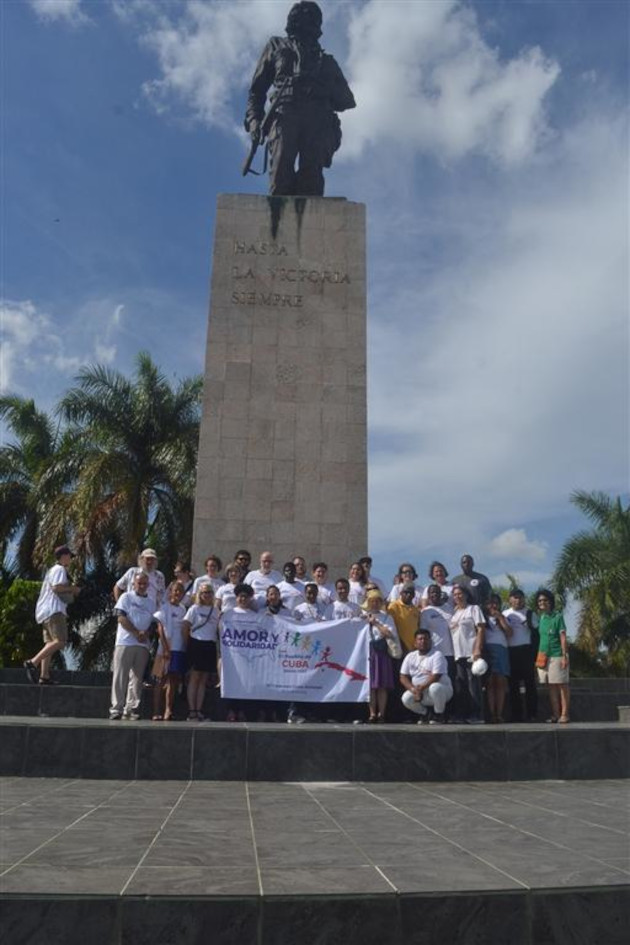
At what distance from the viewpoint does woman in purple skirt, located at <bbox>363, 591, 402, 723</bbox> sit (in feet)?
28.3

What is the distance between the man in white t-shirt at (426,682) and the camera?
843 cm

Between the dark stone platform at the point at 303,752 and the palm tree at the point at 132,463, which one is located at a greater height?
the palm tree at the point at 132,463

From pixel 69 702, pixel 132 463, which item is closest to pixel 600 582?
pixel 132 463

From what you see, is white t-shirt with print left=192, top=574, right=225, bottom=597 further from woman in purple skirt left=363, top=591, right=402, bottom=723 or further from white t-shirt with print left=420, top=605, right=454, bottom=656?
white t-shirt with print left=420, top=605, right=454, bottom=656

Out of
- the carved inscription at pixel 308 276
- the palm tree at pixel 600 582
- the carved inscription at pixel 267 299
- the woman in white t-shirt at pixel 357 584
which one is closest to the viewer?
the woman in white t-shirt at pixel 357 584

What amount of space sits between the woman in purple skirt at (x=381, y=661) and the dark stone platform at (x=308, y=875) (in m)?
3.21

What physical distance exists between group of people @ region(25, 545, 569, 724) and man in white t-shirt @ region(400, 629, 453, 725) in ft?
0.04

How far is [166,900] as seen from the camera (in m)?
3.19

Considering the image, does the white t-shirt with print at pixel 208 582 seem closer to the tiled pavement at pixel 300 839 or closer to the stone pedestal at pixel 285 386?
the stone pedestal at pixel 285 386

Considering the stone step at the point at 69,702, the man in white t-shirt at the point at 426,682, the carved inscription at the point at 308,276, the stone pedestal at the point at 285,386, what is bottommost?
the stone step at the point at 69,702

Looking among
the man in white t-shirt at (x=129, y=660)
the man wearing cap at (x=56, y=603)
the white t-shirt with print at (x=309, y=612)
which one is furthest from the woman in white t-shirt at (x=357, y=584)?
the man wearing cap at (x=56, y=603)

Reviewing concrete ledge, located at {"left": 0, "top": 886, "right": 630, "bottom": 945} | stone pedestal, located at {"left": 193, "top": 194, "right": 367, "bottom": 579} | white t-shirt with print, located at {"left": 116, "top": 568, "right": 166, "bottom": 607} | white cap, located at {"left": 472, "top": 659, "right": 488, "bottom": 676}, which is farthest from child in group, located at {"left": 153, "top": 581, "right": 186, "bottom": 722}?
concrete ledge, located at {"left": 0, "top": 886, "right": 630, "bottom": 945}

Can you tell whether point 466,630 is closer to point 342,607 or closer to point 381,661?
point 381,661

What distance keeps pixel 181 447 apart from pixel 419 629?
14149mm
